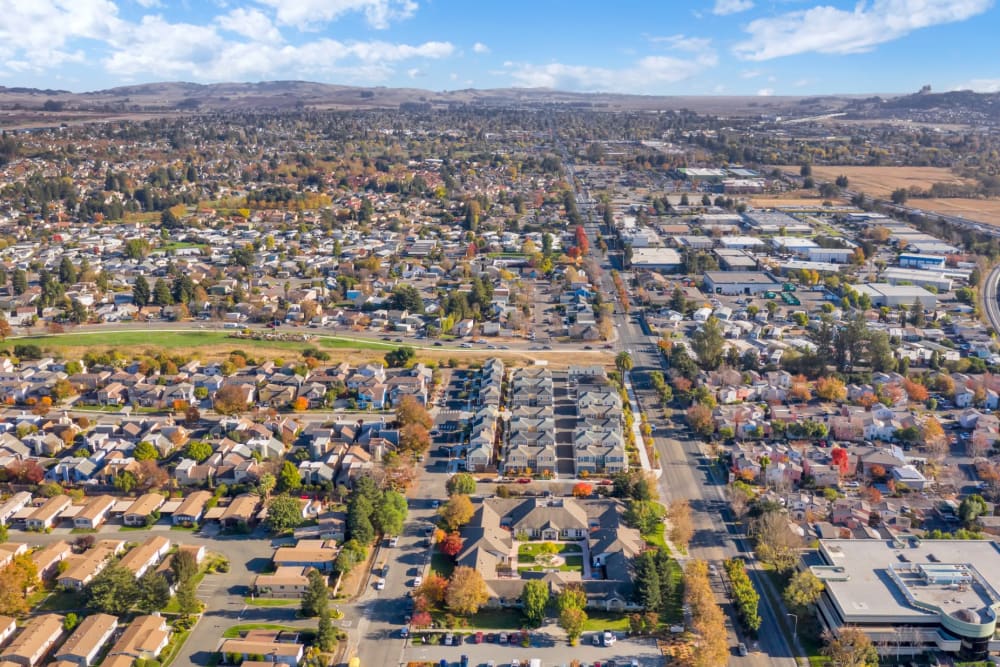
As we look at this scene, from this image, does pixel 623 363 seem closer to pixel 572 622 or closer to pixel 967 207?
pixel 572 622

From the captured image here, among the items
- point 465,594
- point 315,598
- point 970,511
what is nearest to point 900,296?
point 970,511

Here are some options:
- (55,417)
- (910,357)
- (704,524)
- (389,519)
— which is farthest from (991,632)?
(55,417)

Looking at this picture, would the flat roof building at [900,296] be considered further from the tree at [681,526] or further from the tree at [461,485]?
the tree at [461,485]

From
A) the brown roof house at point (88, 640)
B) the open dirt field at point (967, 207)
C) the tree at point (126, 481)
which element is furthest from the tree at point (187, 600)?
the open dirt field at point (967, 207)

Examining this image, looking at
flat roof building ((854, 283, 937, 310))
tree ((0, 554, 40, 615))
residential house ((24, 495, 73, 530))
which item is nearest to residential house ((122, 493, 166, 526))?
residential house ((24, 495, 73, 530))

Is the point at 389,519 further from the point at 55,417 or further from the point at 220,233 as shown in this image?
the point at 220,233
